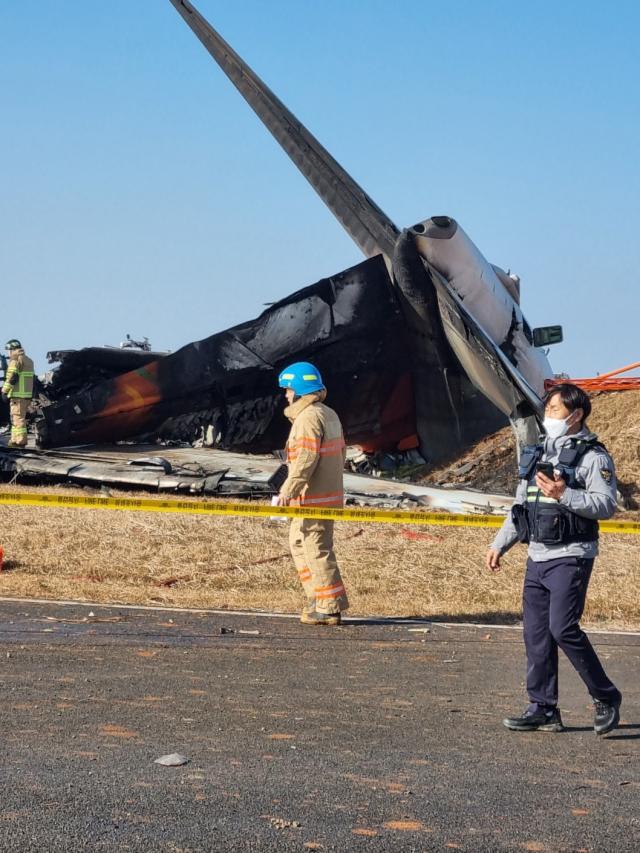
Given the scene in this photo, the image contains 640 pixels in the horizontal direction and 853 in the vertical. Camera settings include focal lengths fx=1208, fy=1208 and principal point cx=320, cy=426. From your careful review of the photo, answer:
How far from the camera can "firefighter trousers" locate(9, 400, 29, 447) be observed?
1805 centimetres

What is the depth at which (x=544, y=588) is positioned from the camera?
5.38 m

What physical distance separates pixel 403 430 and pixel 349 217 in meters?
3.39

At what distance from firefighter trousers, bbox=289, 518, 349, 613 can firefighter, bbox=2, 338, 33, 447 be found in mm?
10609

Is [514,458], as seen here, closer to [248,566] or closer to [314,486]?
[248,566]

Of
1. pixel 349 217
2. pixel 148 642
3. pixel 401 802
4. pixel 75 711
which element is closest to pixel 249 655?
pixel 148 642

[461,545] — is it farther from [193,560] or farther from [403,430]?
[403,430]

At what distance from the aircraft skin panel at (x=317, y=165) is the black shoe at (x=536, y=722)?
507 inches

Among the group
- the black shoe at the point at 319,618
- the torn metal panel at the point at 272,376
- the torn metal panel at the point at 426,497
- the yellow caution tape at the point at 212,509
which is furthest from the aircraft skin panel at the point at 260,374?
the black shoe at the point at 319,618

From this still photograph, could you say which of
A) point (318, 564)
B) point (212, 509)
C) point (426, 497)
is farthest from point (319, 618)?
point (426, 497)

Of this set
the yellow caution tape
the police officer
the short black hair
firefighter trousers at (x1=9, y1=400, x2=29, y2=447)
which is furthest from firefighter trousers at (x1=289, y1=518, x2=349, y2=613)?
firefighter trousers at (x1=9, y1=400, x2=29, y2=447)

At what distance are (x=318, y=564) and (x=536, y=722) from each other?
10.6 ft

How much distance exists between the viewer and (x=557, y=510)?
17.3 ft

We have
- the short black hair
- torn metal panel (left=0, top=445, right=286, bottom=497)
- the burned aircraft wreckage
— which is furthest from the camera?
the burned aircraft wreckage

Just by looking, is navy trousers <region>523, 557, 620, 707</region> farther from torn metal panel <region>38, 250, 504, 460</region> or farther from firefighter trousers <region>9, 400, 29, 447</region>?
firefighter trousers <region>9, 400, 29, 447</region>
